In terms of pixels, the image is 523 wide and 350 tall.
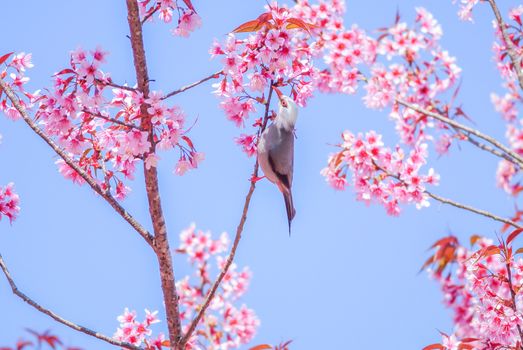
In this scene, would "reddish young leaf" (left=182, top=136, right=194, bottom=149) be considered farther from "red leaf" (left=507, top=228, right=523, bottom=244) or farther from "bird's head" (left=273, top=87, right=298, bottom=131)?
"red leaf" (left=507, top=228, right=523, bottom=244)

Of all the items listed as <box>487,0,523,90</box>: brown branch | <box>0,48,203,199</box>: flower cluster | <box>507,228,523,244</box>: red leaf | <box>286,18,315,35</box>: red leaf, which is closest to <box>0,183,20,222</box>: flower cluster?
<box>0,48,203,199</box>: flower cluster

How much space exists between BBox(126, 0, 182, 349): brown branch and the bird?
27.1 inches

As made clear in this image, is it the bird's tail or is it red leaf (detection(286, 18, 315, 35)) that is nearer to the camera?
red leaf (detection(286, 18, 315, 35))

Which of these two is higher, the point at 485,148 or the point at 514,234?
the point at 485,148

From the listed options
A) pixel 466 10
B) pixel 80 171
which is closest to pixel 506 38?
pixel 466 10

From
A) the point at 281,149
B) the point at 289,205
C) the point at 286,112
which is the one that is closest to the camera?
the point at 286,112

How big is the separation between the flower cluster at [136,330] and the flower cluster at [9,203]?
2.86 feet

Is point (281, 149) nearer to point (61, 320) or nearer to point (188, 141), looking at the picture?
point (188, 141)

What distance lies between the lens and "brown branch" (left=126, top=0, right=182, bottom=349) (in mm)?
3182

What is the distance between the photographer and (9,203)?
3857mm

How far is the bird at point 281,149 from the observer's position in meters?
3.74

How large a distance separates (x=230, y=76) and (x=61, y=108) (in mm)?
844

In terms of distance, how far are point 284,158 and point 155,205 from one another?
974 mm

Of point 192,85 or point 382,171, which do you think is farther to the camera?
point 382,171
